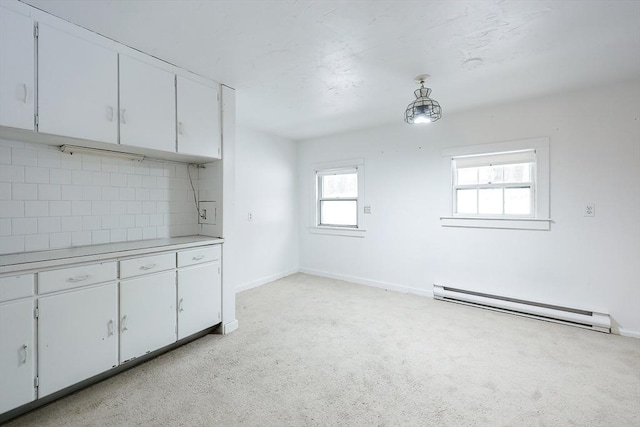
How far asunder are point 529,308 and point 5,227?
15.5ft

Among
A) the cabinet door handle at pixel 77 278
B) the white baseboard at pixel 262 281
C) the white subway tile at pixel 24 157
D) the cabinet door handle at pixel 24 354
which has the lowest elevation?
the white baseboard at pixel 262 281

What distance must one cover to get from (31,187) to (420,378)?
3169 mm

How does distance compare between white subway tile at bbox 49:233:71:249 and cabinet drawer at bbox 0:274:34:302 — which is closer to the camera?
cabinet drawer at bbox 0:274:34:302

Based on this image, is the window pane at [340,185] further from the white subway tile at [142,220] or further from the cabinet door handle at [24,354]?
the cabinet door handle at [24,354]

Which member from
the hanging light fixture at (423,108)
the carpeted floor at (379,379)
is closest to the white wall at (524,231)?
the carpeted floor at (379,379)

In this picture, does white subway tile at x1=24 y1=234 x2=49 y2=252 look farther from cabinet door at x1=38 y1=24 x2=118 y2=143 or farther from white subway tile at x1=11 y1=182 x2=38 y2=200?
cabinet door at x1=38 y1=24 x2=118 y2=143

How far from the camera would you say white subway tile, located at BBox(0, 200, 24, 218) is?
1929mm

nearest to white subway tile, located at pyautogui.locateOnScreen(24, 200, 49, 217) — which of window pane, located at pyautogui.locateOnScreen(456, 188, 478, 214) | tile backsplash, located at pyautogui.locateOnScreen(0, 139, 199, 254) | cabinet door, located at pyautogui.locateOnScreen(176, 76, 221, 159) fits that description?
tile backsplash, located at pyautogui.locateOnScreen(0, 139, 199, 254)

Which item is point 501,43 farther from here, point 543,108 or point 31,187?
point 31,187

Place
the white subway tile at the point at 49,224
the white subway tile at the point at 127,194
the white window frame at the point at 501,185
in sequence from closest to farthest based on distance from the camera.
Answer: the white subway tile at the point at 49,224 → the white subway tile at the point at 127,194 → the white window frame at the point at 501,185

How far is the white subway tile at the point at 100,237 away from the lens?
7.77 feet

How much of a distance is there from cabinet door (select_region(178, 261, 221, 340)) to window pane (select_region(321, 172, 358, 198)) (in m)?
2.60

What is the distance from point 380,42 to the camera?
6.76 ft

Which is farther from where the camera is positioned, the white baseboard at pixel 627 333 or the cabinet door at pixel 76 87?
the white baseboard at pixel 627 333
